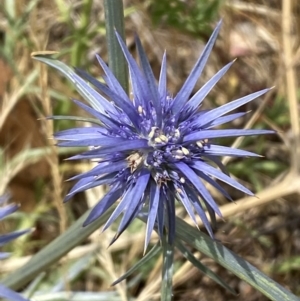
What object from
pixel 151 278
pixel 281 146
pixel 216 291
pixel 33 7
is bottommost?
pixel 216 291

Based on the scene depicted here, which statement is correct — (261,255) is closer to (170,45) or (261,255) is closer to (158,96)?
(170,45)

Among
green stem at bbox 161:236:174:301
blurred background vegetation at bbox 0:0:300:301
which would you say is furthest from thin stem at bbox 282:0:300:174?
green stem at bbox 161:236:174:301

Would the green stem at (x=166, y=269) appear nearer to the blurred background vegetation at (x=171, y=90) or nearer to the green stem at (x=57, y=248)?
the green stem at (x=57, y=248)

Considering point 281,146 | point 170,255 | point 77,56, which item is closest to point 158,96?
point 170,255

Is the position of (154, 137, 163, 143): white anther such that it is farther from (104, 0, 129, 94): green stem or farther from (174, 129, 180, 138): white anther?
(104, 0, 129, 94): green stem

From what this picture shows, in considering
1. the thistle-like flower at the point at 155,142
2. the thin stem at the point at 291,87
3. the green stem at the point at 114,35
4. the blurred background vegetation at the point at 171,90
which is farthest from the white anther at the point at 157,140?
the thin stem at the point at 291,87
